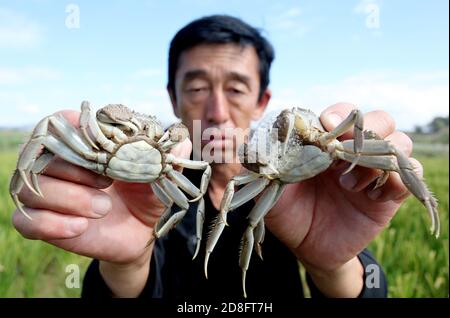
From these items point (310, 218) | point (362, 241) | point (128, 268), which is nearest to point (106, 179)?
point (128, 268)

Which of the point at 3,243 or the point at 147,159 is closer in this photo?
the point at 147,159

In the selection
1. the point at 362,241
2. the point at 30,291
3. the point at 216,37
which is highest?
the point at 216,37

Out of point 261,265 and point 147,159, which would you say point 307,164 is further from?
point 261,265

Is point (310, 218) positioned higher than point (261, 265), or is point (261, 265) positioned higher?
point (310, 218)

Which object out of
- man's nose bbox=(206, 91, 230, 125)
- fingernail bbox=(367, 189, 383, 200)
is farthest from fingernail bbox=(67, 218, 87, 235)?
man's nose bbox=(206, 91, 230, 125)

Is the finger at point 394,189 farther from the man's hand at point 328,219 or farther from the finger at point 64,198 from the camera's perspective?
the finger at point 64,198

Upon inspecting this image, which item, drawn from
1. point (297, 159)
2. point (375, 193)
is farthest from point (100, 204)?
point (375, 193)

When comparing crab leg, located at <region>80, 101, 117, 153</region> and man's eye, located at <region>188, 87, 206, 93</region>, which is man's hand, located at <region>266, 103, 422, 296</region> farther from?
man's eye, located at <region>188, 87, 206, 93</region>
